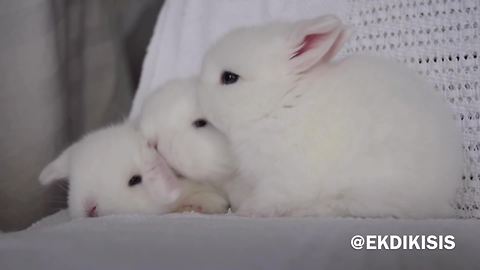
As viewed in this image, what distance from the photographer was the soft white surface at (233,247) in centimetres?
92

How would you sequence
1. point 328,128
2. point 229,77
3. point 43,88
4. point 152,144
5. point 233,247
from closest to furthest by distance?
point 233,247
point 328,128
point 229,77
point 152,144
point 43,88

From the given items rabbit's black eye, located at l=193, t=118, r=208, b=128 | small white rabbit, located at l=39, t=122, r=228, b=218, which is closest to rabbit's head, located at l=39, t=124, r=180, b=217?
small white rabbit, located at l=39, t=122, r=228, b=218

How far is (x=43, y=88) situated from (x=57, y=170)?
335 millimetres

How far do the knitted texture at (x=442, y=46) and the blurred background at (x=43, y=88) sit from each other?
3.31ft

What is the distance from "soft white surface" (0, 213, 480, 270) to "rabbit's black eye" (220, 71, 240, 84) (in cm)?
47

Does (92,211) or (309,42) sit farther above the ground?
(309,42)

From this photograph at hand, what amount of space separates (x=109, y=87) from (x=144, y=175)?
3.02 ft

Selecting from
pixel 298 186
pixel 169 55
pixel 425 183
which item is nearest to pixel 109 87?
pixel 169 55

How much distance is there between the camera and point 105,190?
1575 mm

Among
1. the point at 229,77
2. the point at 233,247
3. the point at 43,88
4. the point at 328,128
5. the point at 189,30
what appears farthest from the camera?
the point at 189,30

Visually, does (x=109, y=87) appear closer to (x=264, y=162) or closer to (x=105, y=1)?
(x=105, y=1)

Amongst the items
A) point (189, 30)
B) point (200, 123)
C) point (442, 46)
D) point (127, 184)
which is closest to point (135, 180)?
point (127, 184)

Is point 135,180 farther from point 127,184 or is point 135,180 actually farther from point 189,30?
point 189,30

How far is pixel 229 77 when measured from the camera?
5.05 feet
